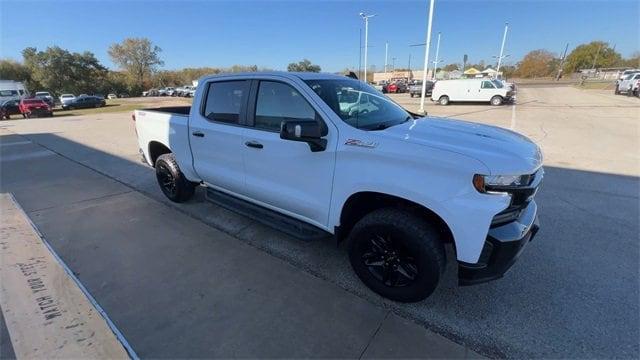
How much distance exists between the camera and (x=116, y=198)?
5.44 m

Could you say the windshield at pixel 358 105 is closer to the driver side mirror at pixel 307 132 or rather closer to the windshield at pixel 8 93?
the driver side mirror at pixel 307 132

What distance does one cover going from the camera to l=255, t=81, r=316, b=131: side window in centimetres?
305

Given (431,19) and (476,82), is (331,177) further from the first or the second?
(476,82)

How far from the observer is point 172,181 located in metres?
4.94

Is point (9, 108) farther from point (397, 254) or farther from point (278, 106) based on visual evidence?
point (397, 254)

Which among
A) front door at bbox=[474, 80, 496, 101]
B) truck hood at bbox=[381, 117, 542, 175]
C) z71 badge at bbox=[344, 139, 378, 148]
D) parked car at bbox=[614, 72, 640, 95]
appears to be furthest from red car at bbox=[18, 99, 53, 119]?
parked car at bbox=[614, 72, 640, 95]

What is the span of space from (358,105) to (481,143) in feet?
3.96

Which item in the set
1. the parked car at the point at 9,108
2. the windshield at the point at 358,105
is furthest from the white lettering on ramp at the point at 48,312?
the parked car at the point at 9,108

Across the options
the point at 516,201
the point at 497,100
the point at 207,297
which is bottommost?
the point at 207,297

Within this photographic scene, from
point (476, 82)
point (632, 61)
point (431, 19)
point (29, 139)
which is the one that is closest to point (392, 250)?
point (29, 139)

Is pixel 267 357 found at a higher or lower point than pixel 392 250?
lower

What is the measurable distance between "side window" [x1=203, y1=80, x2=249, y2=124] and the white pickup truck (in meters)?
0.01

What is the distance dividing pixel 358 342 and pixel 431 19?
19.3 m

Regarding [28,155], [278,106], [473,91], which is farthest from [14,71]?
[278,106]
